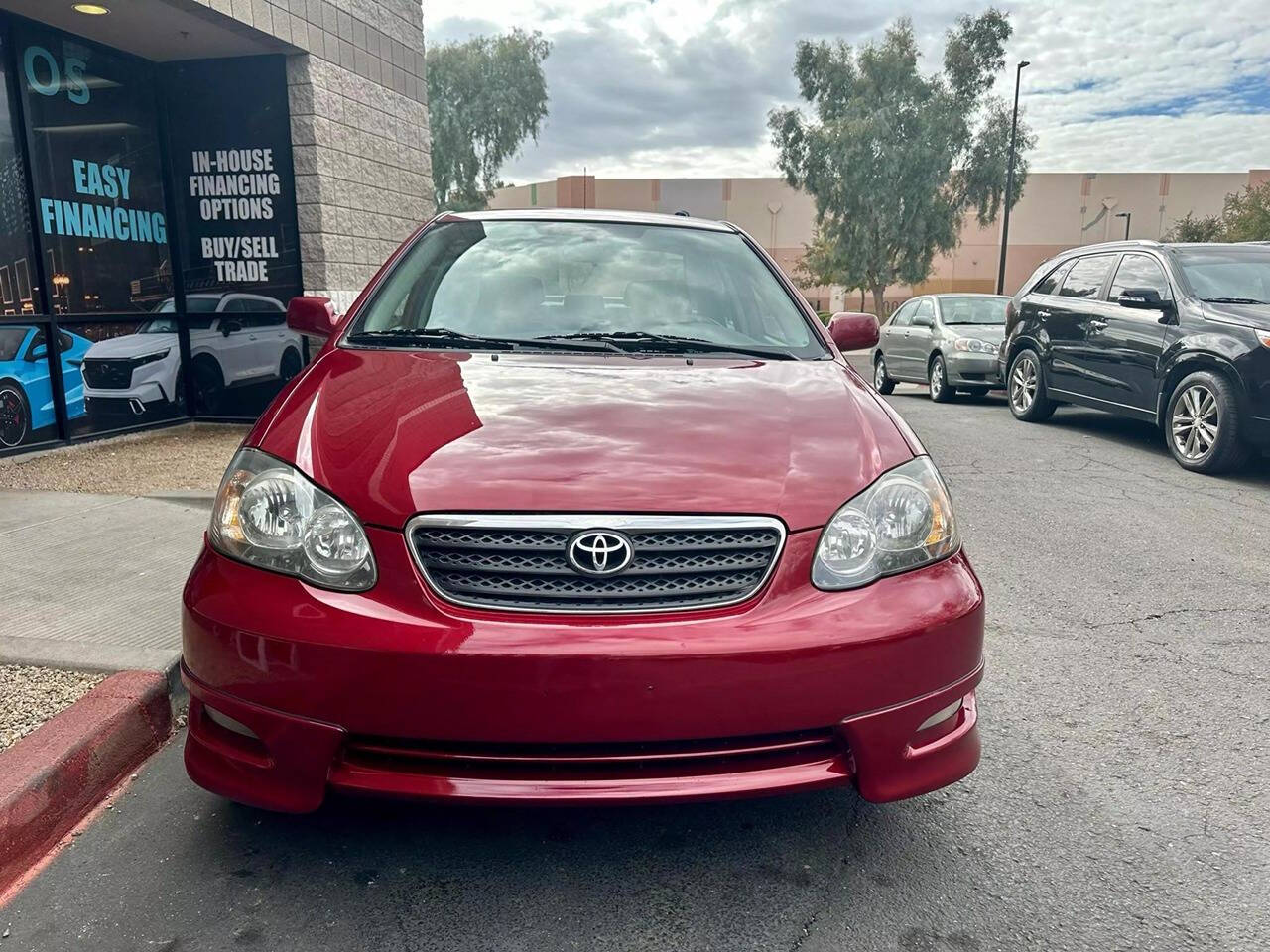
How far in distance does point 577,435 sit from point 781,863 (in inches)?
44.7

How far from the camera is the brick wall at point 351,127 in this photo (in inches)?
316

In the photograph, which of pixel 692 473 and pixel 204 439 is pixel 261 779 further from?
pixel 204 439

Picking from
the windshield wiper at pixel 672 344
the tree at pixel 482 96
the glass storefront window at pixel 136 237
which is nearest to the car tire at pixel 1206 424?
the windshield wiper at pixel 672 344

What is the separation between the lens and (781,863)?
2.26 metres

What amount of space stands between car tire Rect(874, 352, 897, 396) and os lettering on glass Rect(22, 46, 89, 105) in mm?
10270

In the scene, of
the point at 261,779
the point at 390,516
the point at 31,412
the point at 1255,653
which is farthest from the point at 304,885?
the point at 31,412

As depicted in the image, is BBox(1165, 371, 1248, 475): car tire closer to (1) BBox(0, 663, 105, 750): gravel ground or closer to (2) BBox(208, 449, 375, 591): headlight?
(2) BBox(208, 449, 375, 591): headlight

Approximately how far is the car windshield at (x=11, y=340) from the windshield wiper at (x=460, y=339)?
507cm

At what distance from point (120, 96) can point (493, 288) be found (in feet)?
20.9

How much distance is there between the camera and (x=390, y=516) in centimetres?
204

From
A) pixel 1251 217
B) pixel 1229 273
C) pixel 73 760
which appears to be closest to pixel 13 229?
pixel 73 760

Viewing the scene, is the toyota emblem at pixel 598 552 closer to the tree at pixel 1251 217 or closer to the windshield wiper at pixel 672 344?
the windshield wiper at pixel 672 344

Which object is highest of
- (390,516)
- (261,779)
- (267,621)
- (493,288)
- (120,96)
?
(120,96)

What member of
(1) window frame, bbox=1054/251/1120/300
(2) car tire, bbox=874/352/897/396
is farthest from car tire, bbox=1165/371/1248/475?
(2) car tire, bbox=874/352/897/396
